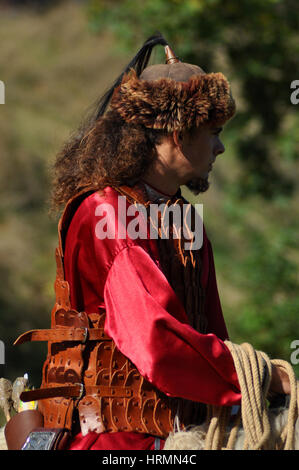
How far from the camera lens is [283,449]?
1.96m

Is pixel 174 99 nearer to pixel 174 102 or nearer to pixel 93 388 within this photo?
pixel 174 102

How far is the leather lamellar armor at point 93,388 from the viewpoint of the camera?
206 centimetres

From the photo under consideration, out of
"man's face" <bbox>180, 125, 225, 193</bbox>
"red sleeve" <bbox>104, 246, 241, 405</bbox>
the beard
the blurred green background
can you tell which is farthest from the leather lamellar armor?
the blurred green background

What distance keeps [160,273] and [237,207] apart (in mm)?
5400

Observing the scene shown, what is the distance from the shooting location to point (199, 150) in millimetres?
2285

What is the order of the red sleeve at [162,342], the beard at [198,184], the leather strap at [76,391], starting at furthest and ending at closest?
the beard at [198,184]
the leather strap at [76,391]
the red sleeve at [162,342]

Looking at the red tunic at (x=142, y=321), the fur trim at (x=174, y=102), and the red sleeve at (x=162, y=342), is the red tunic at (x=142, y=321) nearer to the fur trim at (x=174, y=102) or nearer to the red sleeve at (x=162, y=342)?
the red sleeve at (x=162, y=342)

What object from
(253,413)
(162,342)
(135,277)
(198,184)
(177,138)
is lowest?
(253,413)

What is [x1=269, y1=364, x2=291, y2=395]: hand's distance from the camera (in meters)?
2.01

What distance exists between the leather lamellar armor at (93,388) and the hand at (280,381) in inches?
11.7

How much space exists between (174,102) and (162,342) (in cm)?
79

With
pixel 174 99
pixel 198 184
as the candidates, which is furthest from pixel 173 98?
pixel 198 184

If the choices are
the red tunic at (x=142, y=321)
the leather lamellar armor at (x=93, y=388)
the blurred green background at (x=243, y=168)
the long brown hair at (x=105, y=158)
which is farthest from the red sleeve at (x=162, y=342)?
the blurred green background at (x=243, y=168)
